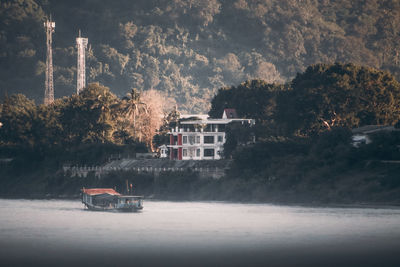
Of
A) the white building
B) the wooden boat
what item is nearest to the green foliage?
the white building

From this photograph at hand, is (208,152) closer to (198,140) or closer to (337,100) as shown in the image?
(198,140)

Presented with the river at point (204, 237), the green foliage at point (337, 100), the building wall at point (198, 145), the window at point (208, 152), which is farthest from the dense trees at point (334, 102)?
the river at point (204, 237)

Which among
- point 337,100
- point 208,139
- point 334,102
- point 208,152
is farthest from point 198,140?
point 337,100

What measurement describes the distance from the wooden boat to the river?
97.7 inches

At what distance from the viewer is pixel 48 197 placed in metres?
180

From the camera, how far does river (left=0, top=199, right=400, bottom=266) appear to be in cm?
7286

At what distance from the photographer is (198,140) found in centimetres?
18688

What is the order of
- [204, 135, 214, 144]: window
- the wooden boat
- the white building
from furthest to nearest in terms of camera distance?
[204, 135, 214, 144]: window → the white building → the wooden boat

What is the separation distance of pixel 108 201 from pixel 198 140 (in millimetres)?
53317

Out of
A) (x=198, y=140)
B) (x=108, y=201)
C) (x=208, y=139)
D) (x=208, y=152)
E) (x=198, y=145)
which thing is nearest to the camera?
(x=108, y=201)

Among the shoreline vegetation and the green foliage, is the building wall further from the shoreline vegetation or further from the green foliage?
the green foliage

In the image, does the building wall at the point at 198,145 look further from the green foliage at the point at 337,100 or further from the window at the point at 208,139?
the green foliage at the point at 337,100

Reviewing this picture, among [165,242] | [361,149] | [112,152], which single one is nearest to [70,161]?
[112,152]

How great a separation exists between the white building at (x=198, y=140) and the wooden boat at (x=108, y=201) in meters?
47.3
